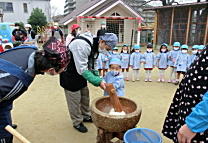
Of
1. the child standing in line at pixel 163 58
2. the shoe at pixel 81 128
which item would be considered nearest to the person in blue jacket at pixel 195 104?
the shoe at pixel 81 128

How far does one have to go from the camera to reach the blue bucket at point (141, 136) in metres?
1.83

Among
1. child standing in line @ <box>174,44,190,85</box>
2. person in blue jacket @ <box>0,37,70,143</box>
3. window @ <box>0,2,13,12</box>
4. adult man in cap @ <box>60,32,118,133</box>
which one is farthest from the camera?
window @ <box>0,2,13,12</box>

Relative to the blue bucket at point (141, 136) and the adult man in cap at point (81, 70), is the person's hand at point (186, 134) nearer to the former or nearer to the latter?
the blue bucket at point (141, 136)

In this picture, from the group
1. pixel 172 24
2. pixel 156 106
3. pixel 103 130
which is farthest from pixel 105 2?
pixel 103 130

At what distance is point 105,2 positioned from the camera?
1530 centimetres

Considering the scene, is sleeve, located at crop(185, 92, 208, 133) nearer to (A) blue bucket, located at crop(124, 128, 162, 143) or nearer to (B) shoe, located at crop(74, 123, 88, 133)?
(A) blue bucket, located at crop(124, 128, 162, 143)

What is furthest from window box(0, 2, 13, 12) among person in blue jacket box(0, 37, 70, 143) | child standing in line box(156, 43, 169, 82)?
person in blue jacket box(0, 37, 70, 143)

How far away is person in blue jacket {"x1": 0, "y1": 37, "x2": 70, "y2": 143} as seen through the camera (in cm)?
136

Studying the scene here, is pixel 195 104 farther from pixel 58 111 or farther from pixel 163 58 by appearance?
pixel 163 58

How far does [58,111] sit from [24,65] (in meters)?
2.44

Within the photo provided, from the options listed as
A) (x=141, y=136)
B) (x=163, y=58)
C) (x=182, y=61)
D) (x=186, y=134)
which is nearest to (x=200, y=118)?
(x=186, y=134)

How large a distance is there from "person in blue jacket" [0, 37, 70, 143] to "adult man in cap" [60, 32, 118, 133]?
864 mm

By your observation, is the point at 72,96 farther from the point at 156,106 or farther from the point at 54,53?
the point at 156,106

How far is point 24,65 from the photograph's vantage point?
4.75 ft
